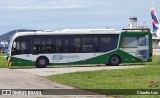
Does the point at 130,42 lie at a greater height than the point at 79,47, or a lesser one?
greater

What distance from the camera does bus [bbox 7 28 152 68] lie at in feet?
117

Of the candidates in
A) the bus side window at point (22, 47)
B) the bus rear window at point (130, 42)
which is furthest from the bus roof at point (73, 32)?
the bus rear window at point (130, 42)

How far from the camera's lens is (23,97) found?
50.0 feet

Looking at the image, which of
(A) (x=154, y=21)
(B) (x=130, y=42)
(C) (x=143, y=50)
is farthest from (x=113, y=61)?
(A) (x=154, y=21)

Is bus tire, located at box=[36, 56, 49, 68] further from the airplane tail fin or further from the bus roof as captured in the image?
the airplane tail fin

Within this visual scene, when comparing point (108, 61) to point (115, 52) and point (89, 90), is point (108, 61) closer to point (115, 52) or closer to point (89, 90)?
point (115, 52)

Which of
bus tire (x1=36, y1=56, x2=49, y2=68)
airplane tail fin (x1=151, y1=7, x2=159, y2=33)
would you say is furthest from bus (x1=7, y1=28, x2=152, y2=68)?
airplane tail fin (x1=151, y1=7, x2=159, y2=33)

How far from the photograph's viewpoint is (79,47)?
122ft

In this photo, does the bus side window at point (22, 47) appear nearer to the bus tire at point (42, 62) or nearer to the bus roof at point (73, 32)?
the bus roof at point (73, 32)

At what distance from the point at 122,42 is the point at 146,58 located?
7.77 feet

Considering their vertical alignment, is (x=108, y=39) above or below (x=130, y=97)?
above

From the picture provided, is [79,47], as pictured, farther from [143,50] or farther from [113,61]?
[143,50]

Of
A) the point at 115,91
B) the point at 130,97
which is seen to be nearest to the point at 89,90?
the point at 115,91

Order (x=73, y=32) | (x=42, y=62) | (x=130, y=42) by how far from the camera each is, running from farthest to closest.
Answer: (x=130, y=42) < (x=73, y=32) < (x=42, y=62)
